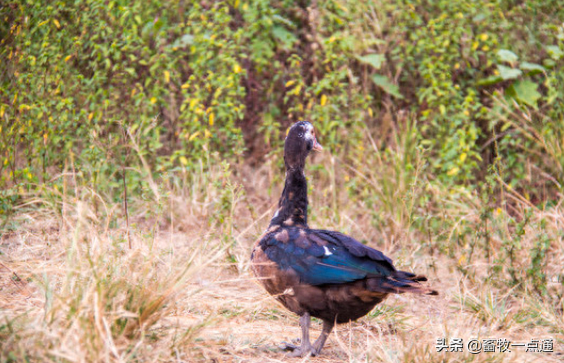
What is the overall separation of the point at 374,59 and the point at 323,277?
4.07 metres

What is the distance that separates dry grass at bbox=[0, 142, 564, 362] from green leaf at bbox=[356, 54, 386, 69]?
44.2 inches

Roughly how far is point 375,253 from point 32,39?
4.59 metres

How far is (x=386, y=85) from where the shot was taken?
6.96 metres

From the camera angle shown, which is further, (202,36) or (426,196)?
(202,36)

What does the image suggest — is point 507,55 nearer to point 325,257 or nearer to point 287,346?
point 325,257

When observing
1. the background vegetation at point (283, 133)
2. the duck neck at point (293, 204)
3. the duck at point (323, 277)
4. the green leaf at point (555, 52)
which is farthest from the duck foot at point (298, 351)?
the green leaf at point (555, 52)

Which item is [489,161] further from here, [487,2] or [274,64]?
[274,64]

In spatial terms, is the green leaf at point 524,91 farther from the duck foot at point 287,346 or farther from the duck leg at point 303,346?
the duck foot at point 287,346

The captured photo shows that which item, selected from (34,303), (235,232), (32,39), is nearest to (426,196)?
(235,232)

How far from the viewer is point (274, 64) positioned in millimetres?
6883

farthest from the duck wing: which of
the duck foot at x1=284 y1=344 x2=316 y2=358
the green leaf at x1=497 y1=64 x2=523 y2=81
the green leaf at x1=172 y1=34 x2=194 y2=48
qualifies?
the green leaf at x1=497 y1=64 x2=523 y2=81

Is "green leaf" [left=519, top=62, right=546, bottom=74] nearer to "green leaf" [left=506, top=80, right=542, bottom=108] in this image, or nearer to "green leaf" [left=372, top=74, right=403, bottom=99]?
"green leaf" [left=506, top=80, right=542, bottom=108]

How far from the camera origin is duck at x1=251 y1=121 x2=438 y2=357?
3.12m

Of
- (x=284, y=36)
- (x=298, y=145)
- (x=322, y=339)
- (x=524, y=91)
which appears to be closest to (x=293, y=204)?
(x=298, y=145)
